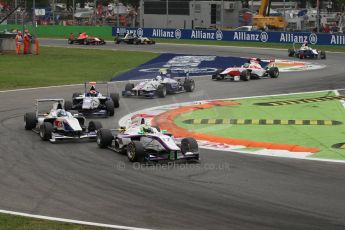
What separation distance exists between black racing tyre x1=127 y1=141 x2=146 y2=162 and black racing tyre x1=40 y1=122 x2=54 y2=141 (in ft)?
12.3

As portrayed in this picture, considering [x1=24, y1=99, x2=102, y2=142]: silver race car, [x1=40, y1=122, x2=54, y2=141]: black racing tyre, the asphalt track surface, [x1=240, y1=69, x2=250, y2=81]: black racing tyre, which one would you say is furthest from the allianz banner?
[x1=40, y1=122, x2=54, y2=141]: black racing tyre

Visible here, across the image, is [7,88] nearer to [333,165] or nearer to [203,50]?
[333,165]

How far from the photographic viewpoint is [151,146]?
57.8 ft

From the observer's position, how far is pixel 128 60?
168 feet

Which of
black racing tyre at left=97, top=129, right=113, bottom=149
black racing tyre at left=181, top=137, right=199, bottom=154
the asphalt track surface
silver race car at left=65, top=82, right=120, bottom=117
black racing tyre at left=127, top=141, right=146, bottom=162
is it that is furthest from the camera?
silver race car at left=65, top=82, right=120, bottom=117

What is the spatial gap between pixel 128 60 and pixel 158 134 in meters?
34.0

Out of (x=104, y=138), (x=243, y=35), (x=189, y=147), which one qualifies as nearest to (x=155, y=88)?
(x=104, y=138)

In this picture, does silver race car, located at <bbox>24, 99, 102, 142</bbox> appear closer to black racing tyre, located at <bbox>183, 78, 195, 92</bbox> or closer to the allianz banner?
black racing tyre, located at <bbox>183, 78, 195, 92</bbox>

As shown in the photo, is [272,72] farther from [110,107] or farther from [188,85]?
[110,107]

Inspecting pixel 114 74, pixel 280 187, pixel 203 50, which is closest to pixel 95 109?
pixel 280 187

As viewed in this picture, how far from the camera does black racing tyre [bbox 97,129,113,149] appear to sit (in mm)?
18875

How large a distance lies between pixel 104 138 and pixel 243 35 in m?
53.0

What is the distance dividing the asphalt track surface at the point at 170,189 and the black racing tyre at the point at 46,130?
0.23 meters

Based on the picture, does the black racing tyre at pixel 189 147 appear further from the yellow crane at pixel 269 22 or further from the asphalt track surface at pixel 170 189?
the yellow crane at pixel 269 22
